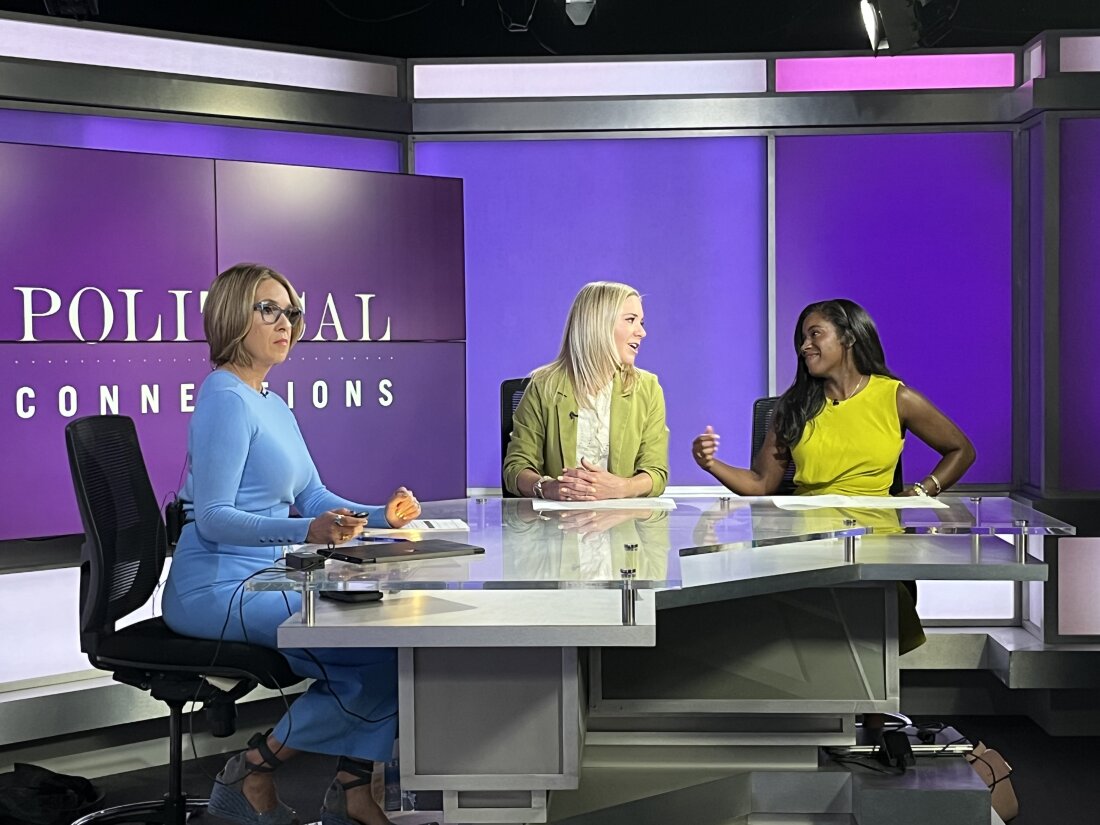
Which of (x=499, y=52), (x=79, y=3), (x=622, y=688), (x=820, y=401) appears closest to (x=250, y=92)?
(x=79, y=3)

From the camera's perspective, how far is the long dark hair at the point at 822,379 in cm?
394

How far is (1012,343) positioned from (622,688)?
2754 mm

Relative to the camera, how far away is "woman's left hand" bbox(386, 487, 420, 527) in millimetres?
3076

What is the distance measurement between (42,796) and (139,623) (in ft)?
2.98

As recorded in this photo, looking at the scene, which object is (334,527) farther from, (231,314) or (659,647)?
(659,647)

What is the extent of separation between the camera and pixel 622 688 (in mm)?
3119

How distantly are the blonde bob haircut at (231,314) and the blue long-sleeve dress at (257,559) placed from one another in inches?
3.6

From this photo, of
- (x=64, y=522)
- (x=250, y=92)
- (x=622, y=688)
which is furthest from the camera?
(x=250, y=92)

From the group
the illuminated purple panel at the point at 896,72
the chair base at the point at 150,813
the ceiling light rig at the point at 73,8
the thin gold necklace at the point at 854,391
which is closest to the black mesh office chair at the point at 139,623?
the chair base at the point at 150,813

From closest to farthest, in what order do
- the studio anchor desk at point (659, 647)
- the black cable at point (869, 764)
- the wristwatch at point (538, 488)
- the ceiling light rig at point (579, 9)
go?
the studio anchor desk at point (659, 647) → the black cable at point (869, 764) → the wristwatch at point (538, 488) → the ceiling light rig at point (579, 9)

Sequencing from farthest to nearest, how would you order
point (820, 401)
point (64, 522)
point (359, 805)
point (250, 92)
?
point (250, 92)
point (64, 522)
point (820, 401)
point (359, 805)

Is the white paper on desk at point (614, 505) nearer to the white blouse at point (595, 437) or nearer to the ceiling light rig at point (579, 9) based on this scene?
the white blouse at point (595, 437)

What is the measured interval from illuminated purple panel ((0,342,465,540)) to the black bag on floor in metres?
0.72

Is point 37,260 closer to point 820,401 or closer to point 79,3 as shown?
point 79,3
